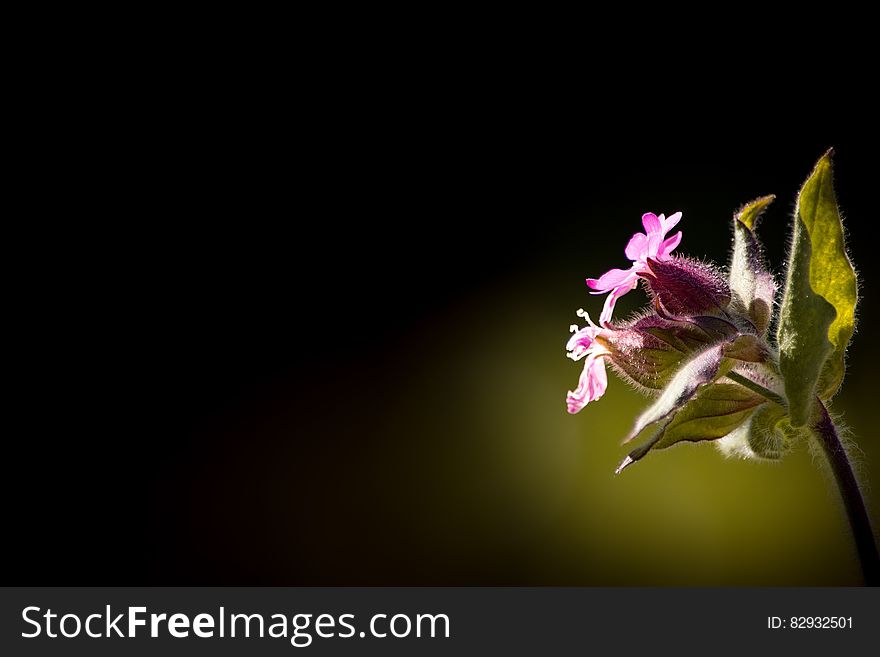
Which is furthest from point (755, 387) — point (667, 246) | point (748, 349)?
point (667, 246)

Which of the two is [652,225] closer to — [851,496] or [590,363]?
[590,363]

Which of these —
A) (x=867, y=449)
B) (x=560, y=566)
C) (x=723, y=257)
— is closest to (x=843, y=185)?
(x=723, y=257)

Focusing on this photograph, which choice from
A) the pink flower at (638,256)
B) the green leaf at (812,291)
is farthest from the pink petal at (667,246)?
the green leaf at (812,291)

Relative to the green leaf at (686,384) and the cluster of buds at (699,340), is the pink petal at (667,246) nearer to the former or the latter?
the cluster of buds at (699,340)

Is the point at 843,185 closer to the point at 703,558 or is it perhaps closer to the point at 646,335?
the point at 703,558

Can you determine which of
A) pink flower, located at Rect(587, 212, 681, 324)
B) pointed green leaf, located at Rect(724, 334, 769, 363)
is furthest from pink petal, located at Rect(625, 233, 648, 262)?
pointed green leaf, located at Rect(724, 334, 769, 363)

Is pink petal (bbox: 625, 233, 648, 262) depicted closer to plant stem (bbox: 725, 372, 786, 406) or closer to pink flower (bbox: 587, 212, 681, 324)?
pink flower (bbox: 587, 212, 681, 324)

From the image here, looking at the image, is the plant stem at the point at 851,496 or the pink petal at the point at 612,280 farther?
the pink petal at the point at 612,280
